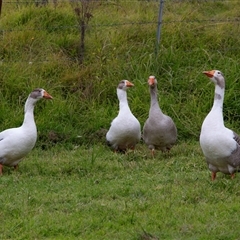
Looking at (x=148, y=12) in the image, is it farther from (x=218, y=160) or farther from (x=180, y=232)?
(x=180, y=232)

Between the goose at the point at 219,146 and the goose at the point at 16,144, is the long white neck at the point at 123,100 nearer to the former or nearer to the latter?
the goose at the point at 16,144

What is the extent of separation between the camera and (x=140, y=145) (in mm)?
9430

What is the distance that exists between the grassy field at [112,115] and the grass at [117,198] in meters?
0.01

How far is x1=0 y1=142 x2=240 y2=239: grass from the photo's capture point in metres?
5.83

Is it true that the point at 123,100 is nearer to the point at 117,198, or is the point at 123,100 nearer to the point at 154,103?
the point at 154,103

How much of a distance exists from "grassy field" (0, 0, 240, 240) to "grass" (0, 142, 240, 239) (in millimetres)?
10

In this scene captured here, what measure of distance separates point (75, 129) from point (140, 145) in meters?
0.88

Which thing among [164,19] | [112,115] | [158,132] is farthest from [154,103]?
[164,19]

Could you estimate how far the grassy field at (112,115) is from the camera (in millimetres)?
6066

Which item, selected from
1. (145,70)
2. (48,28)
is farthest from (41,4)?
(145,70)

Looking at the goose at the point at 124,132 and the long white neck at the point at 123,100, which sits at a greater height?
the long white neck at the point at 123,100

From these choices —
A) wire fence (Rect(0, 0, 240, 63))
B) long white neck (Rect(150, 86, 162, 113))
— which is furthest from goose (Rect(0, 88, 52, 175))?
wire fence (Rect(0, 0, 240, 63))

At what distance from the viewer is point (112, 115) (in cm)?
989

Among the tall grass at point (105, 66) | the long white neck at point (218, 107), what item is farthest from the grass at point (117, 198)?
the tall grass at point (105, 66)
